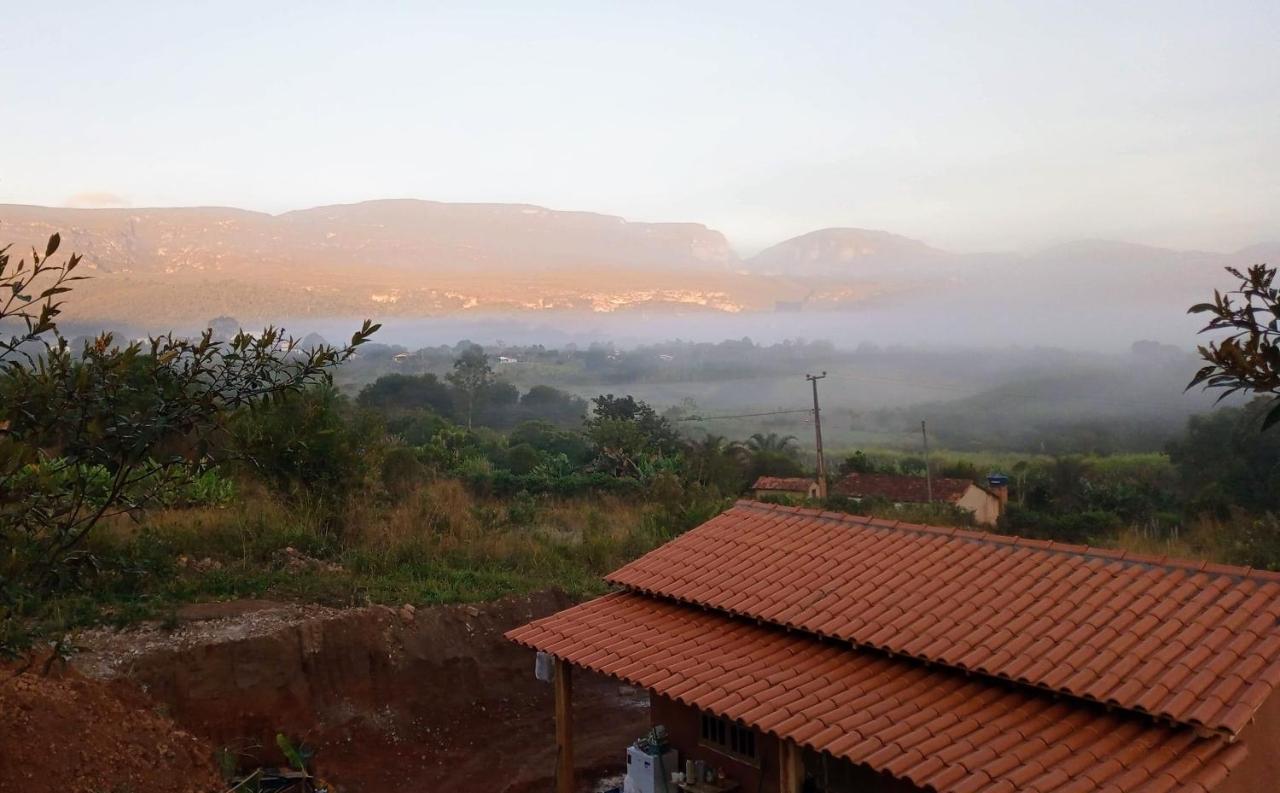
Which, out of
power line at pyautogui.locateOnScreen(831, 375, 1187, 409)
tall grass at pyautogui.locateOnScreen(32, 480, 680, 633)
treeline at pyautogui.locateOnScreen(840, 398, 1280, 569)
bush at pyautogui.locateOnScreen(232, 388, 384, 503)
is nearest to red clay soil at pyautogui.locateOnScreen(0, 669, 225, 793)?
tall grass at pyautogui.locateOnScreen(32, 480, 680, 633)

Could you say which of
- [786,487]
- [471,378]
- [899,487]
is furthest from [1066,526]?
[471,378]

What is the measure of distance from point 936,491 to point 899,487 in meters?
1.30

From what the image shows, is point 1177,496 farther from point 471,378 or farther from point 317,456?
point 471,378

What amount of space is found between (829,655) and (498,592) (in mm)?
7843

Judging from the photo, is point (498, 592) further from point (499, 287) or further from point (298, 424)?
point (499, 287)

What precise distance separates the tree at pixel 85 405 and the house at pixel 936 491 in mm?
26517

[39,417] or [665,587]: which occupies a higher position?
[39,417]

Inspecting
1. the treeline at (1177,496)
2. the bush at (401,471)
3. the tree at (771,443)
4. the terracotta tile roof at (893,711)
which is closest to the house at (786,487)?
the treeline at (1177,496)

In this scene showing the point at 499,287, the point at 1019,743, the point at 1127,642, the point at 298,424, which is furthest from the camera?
the point at 499,287

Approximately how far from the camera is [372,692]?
1184 cm

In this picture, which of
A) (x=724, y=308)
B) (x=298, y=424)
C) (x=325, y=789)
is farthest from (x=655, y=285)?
(x=325, y=789)

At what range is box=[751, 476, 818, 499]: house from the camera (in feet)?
94.6

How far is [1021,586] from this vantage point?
7.23 metres

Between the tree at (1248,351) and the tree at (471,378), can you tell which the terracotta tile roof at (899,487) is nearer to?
the tree at (471,378)
